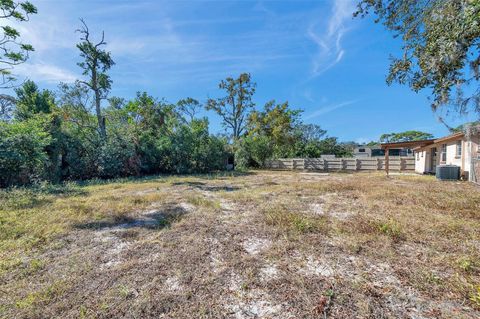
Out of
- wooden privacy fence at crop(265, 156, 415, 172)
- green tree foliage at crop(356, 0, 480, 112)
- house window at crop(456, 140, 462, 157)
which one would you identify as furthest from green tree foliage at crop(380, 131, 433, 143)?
green tree foliage at crop(356, 0, 480, 112)

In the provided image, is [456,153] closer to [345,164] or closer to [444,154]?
[444,154]

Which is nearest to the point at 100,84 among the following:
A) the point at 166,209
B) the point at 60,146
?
the point at 60,146

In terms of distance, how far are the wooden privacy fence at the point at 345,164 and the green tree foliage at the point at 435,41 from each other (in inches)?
544

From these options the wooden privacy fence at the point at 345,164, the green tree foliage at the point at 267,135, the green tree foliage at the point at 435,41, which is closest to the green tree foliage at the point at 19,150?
the green tree foliage at the point at 435,41

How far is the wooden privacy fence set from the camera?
1636cm

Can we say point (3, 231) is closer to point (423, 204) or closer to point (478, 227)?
point (478, 227)

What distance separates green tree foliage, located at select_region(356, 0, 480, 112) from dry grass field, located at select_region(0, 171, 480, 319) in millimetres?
2584

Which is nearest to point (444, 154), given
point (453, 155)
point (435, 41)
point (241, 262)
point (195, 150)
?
point (453, 155)

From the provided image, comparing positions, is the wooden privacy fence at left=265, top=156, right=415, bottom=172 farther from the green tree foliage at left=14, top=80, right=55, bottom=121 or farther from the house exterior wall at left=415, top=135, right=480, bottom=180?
the green tree foliage at left=14, top=80, right=55, bottom=121

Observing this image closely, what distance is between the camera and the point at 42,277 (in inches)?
88.4

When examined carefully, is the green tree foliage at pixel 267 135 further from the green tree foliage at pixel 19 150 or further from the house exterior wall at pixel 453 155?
the green tree foliage at pixel 19 150

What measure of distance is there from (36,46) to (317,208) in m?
10.2

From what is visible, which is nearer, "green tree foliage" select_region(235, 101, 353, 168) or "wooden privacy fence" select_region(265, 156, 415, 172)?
"wooden privacy fence" select_region(265, 156, 415, 172)

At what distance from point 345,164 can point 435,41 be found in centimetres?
1562
